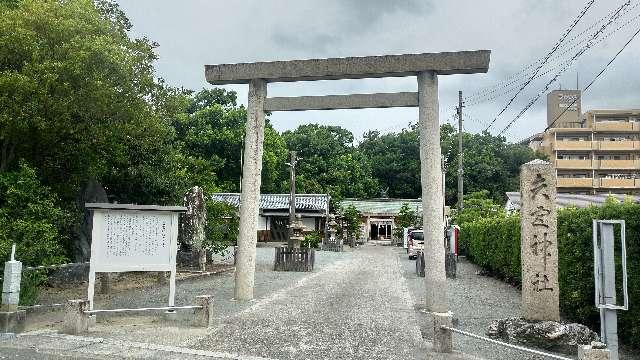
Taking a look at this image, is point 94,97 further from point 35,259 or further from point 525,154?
point 525,154

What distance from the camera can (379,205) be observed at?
150 feet

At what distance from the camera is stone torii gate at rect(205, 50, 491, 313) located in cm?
969

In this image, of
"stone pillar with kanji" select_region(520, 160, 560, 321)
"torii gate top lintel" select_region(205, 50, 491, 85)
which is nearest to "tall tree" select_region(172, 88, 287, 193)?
"torii gate top lintel" select_region(205, 50, 491, 85)

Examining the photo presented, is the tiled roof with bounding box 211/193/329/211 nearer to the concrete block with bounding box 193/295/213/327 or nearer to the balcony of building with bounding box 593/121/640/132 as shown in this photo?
the balcony of building with bounding box 593/121/640/132

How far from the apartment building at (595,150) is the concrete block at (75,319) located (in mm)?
47399

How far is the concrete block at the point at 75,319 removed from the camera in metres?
7.57

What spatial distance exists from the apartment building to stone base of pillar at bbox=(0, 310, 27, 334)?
47946mm

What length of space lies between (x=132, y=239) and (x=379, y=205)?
38.0 meters

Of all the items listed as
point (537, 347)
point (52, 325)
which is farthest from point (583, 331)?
point (52, 325)

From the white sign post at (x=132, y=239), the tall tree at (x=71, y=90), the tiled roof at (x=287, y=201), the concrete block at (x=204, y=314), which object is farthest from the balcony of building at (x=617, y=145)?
the concrete block at (x=204, y=314)

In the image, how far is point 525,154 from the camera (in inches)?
1849

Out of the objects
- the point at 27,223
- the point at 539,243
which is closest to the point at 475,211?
the point at 539,243

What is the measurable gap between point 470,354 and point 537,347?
1.05m

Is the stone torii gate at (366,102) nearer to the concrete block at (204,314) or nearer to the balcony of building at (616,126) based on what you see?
the concrete block at (204,314)
